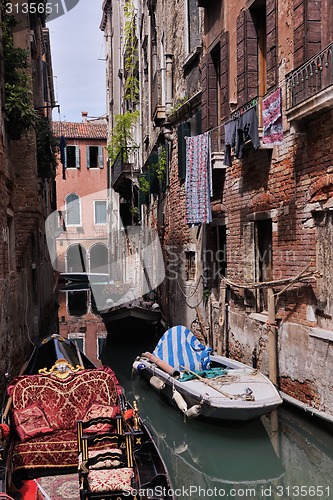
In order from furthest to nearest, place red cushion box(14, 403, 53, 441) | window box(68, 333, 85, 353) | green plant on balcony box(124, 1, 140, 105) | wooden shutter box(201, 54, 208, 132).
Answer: green plant on balcony box(124, 1, 140, 105)
window box(68, 333, 85, 353)
wooden shutter box(201, 54, 208, 132)
red cushion box(14, 403, 53, 441)

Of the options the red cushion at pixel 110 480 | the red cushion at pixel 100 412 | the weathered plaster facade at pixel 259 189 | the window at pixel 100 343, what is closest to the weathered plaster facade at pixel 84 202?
the window at pixel 100 343

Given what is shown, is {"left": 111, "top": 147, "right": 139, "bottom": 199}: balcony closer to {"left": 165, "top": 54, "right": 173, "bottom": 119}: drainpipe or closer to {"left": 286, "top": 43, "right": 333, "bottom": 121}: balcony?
{"left": 165, "top": 54, "right": 173, "bottom": 119}: drainpipe

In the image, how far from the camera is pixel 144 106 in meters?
17.9

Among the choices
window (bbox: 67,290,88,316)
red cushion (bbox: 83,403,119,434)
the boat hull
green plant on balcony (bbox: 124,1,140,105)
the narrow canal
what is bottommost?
window (bbox: 67,290,88,316)

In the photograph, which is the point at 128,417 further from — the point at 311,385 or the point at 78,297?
the point at 78,297

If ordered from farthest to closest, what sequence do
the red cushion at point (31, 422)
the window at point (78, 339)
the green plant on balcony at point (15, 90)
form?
the window at point (78, 339) < the green plant on balcony at point (15, 90) < the red cushion at point (31, 422)

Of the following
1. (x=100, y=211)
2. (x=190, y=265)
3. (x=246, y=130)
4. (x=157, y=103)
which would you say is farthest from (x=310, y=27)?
(x=100, y=211)

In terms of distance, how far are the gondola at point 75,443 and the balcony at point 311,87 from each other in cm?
367

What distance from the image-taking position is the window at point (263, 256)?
7.94m

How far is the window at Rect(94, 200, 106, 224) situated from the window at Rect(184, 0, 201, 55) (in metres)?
21.8

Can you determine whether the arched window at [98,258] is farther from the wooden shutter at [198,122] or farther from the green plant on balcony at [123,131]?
the wooden shutter at [198,122]

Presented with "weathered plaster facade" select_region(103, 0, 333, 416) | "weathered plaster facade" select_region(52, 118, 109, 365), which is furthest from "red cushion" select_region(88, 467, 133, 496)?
"weathered plaster facade" select_region(52, 118, 109, 365)

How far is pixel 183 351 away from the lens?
26.7 feet

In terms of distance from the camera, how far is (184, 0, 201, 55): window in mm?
10853
